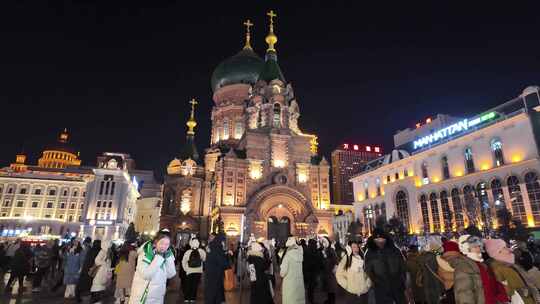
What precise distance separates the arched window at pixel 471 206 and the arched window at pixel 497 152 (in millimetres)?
3739

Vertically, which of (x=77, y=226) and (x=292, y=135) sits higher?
(x=292, y=135)

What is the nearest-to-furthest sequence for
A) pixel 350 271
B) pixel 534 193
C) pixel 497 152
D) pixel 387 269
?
1. pixel 387 269
2. pixel 350 271
3. pixel 534 193
4. pixel 497 152

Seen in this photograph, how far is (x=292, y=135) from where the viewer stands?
4316cm

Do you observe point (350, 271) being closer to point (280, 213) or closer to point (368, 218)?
point (280, 213)

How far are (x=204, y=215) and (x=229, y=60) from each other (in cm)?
2648

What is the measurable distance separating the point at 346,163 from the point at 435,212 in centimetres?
9618

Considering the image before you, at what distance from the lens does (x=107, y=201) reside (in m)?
60.5

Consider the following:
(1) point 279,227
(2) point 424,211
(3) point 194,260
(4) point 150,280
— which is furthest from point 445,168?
(4) point 150,280

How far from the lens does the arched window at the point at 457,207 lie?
34.7 m

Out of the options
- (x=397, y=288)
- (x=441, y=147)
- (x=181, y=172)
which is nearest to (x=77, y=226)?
(x=181, y=172)

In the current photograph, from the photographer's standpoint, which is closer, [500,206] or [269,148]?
[500,206]

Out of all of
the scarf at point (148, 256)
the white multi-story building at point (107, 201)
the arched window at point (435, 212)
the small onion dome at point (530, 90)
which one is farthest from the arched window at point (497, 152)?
the white multi-story building at point (107, 201)

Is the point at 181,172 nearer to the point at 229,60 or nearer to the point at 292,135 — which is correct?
the point at 292,135

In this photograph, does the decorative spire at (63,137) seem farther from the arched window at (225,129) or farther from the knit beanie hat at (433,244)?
the knit beanie hat at (433,244)
